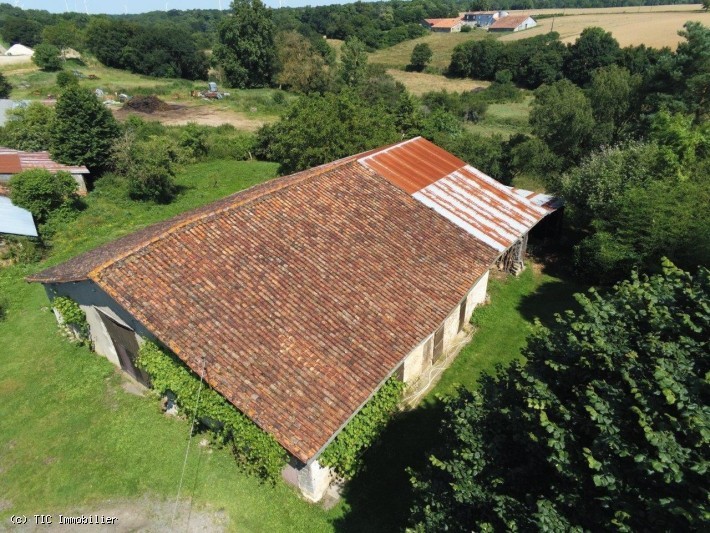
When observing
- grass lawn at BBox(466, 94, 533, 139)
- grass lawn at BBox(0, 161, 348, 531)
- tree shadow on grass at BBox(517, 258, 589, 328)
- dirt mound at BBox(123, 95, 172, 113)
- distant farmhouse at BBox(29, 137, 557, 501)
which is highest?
distant farmhouse at BBox(29, 137, 557, 501)

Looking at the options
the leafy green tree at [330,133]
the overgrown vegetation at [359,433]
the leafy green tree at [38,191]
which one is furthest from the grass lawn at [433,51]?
the overgrown vegetation at [359,433]

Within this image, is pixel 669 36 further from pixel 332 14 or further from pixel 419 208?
pixel 332 14

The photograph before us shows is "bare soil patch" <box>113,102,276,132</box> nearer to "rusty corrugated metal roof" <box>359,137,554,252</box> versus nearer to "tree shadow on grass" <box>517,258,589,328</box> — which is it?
"rusty corrugated metal roof" <box>359,137,554,252</box>

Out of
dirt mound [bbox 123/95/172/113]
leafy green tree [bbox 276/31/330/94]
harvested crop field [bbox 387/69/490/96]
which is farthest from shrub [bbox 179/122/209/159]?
harvested crop field [bbox 387/69/490/96]

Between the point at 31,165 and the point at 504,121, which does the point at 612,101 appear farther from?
the point at 31,165

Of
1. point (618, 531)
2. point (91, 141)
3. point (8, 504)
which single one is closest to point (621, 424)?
point (618, 531)

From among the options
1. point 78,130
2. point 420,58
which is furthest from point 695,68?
point 420,58

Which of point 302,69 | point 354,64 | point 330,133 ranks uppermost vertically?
point 330,133
